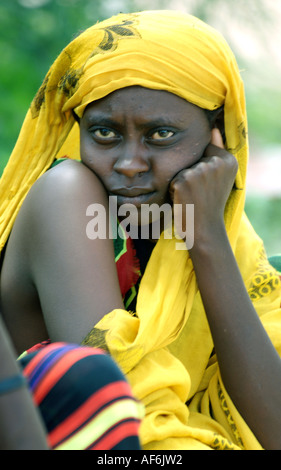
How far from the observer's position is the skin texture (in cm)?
218

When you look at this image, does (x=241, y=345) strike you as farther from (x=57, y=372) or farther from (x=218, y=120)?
(x=57, y=372)

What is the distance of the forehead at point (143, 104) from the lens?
2.33 m

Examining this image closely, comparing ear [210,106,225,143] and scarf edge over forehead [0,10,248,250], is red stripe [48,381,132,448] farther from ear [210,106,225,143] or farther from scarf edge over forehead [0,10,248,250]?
ear [210,106,225,143]

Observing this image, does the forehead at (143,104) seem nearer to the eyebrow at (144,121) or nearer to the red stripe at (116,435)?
the eyebrow at (144,121)

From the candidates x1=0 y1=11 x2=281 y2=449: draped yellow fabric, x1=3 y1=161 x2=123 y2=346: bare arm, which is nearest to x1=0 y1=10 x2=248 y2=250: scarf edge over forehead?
x1=0 y1=11 x2=281 y2=449: draped yellow fabric

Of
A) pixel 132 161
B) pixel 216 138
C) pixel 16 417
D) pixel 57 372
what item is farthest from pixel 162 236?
pixel 16 417

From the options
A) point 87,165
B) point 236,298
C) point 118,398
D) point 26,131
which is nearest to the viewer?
point 118,398

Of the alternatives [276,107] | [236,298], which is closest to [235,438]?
[236,298]

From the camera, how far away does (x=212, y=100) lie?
2.48 meters

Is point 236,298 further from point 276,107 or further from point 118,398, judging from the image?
point 276,107

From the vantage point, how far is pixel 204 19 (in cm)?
698

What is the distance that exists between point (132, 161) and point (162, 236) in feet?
1.03

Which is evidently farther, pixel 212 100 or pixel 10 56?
pixel 10 56
